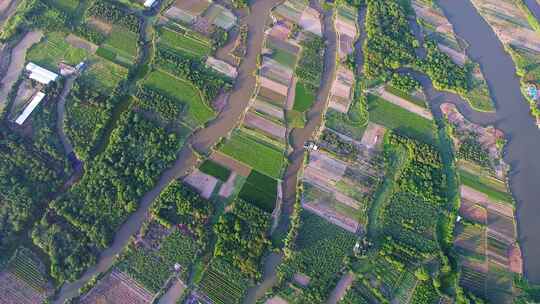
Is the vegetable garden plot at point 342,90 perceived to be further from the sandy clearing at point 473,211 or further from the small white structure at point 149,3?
the small white structure at point 149,3

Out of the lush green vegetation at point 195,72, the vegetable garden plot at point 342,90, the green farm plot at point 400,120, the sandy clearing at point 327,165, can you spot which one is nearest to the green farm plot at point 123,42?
the lush green vegetation at point 195,72

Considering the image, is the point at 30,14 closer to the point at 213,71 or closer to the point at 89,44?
the point at 89,44

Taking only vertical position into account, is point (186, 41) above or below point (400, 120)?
below

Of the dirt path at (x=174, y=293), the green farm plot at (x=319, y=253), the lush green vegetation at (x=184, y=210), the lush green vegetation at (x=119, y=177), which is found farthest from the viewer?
the lush green vegetation at (x=184, y=210)

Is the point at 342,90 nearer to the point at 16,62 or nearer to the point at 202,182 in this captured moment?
the point at 202,182

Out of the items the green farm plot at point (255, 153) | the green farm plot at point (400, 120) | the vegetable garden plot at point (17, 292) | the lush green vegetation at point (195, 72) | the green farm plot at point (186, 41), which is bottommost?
the vegetable garden plot at point (17, 292)

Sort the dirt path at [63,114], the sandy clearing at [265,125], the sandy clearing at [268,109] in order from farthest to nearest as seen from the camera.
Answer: the sandy clearing at [268,109] < the sandy clearing at [265,125] < the dirt path at [63,114]

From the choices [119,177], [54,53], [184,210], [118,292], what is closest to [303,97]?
[184,210]

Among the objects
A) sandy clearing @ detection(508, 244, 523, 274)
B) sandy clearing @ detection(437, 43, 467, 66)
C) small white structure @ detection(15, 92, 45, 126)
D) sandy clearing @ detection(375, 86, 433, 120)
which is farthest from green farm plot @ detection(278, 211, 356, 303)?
small white structure @ detection(15, 92, 45, 126)
